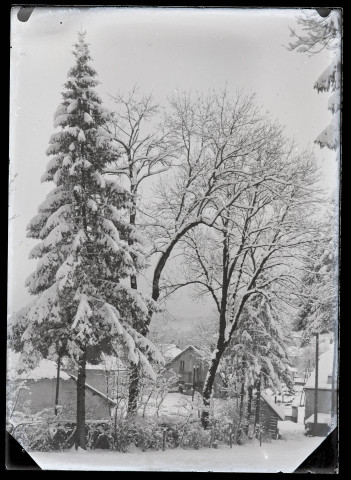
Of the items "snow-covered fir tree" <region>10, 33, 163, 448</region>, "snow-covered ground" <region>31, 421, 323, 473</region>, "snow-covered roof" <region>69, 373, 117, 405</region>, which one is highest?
"snow-covered fir tree" <region>10, 33, 163, 448</region>

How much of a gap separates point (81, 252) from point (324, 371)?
3.04 metres

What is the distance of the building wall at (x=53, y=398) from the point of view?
27.7ft

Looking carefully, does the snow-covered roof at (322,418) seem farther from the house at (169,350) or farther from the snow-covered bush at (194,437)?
the house at (169,350)

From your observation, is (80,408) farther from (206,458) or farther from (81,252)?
(81,252)

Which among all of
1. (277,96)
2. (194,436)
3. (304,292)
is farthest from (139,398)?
(277,96)

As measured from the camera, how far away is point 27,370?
8477 millimetres

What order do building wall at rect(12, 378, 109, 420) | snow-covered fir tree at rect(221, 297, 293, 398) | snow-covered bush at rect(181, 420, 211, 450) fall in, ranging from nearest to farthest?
building wall at rect(12, 378, 109, 420) < snow-covered bush at rect(181, 420, 211, 450) < snow-covered fir tree at rect(221, 297, 293, 398)

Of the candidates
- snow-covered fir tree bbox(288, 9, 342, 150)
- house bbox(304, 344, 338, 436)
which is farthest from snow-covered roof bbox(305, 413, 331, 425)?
snow-covered fir tree bbox(288, 9, 342, 150)

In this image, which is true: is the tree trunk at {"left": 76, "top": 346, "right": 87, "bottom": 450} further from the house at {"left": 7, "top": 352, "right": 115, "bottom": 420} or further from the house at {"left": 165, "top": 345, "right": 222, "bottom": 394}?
the house at {"left": 165, "top": 345, "right": 222, "bottom": 394}

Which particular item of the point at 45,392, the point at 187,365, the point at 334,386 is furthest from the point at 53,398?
the point at 334,386

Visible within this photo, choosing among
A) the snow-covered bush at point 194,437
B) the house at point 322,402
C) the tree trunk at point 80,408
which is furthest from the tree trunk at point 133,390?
the house at point 322,402

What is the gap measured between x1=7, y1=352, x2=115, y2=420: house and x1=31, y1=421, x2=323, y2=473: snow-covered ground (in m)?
0.47

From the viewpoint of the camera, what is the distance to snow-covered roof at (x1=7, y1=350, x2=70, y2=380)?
333 inches

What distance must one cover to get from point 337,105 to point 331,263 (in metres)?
1.78
